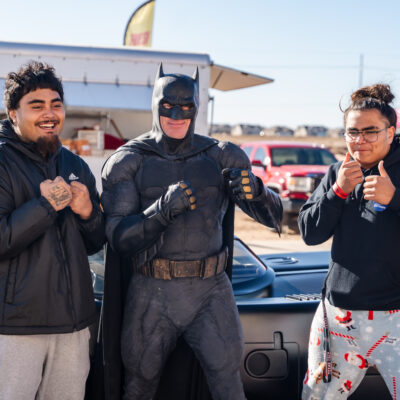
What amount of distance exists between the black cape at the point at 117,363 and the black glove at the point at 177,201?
0.46m

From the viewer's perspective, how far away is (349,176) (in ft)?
7.29

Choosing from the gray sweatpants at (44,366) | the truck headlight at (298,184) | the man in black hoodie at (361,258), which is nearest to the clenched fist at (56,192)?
the gray sweatpants at (44,366)

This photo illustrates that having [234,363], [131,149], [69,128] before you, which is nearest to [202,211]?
[131,149]

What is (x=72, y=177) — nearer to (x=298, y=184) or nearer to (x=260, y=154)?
(x=298, y=184)

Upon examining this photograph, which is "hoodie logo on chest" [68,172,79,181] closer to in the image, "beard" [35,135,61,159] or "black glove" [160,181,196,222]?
"beard" [35,135,61,159]

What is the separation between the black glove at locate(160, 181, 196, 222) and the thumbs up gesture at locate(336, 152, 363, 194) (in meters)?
0.62

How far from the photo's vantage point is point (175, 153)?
2.54 metres

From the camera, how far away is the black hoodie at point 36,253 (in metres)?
1.99

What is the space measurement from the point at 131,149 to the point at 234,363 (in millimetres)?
1058

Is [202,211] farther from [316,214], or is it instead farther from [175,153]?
[316,214]

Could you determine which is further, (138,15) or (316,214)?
(138,15)

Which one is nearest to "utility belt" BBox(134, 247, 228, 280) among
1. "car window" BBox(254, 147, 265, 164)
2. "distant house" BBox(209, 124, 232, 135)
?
"car window" BBox(254, 147, 265, 164)

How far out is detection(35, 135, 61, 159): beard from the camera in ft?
7.05

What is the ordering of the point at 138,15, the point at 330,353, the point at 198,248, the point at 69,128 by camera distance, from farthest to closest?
1. the point at 138,15
2. the point at 69,128
3. the point at 198,248
4. the point at 330,353
